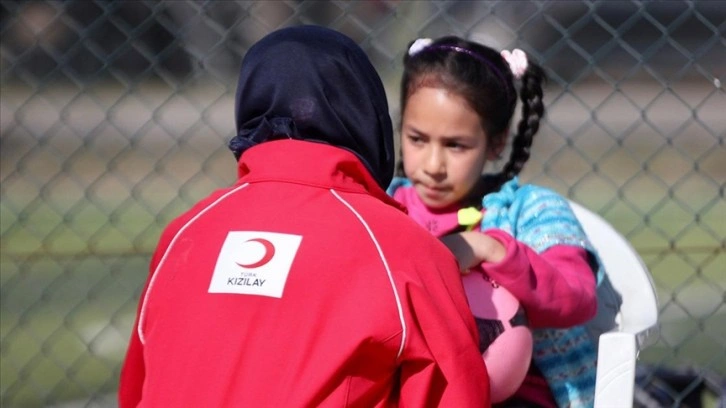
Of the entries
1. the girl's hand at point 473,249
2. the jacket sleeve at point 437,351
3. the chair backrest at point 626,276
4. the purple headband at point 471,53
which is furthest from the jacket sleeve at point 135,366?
the chair backrest at point 626,276

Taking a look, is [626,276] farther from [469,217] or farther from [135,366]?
[135,366]

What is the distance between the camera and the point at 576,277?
2.49 meters

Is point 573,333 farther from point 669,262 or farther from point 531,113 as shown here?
point 669,262

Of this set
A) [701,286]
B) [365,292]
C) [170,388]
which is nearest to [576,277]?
[365,292]

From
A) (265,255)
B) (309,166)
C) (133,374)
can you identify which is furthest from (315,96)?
(133,374)

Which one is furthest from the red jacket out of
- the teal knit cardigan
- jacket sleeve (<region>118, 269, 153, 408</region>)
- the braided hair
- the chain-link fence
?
the chain-link fence

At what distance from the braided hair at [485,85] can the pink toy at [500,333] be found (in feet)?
1.22

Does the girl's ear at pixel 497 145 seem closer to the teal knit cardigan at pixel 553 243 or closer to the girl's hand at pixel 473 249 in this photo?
the teal knit cardigan at pixel 553 243

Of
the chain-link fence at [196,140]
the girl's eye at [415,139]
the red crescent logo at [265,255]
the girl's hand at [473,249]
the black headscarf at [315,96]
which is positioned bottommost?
the chain-link fence at [196,140]

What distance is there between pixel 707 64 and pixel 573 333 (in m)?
6.36

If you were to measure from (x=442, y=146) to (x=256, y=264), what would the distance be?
33.7 inches

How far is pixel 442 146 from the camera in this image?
8.71 ft

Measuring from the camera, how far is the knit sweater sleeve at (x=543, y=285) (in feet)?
7.80

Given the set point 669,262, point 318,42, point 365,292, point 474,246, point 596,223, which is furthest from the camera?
point 669,262
